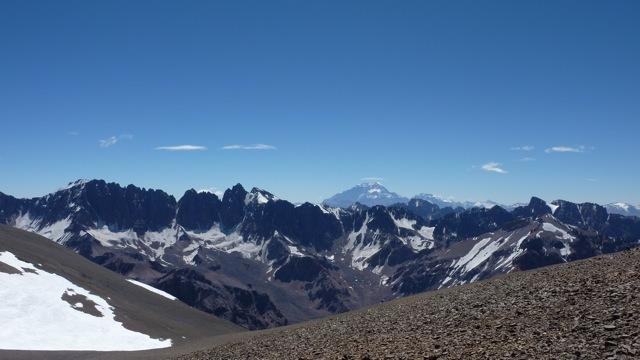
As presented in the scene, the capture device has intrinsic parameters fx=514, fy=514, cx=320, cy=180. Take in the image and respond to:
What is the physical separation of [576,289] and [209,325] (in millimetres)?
137259

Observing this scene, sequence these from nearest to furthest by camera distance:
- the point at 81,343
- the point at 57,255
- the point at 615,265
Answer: the point at 615,265, the point at 81,343, the point at 57,255

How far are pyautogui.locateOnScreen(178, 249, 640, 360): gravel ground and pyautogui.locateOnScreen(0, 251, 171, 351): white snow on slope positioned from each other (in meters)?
49.6

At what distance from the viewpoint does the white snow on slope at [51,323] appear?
8525 centimetres

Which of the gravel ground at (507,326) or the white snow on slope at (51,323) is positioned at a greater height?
the gravel ground at (507,326)

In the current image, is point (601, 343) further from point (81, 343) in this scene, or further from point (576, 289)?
point (81, 343)

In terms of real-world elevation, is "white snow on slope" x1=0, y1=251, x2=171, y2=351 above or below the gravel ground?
below

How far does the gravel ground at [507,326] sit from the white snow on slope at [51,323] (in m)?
49.6

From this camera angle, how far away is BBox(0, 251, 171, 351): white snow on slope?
8525cm

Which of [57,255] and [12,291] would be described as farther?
[57,255]

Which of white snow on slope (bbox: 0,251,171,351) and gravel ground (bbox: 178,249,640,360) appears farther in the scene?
white snow on slope (bbox: 0,251,171,351)

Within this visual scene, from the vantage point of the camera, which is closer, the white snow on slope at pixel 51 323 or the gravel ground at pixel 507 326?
the gravel ground at pixel 507 326

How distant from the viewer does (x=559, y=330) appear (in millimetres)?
26469

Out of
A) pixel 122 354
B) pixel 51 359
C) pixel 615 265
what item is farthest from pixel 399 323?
pixel 51 359

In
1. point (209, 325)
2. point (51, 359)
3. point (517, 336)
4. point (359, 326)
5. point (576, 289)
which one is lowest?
point (209, 325)
